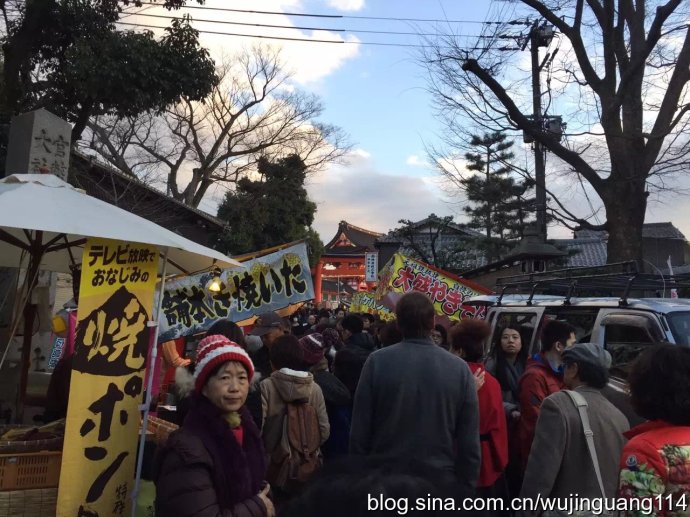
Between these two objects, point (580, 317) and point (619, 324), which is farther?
point (580, 317)

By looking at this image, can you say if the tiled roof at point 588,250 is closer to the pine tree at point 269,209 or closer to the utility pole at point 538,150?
the pine tree at point 269,209

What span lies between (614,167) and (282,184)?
17.5m

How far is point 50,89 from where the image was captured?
1173cm

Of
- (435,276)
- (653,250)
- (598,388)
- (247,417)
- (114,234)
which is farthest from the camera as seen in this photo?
(653,250)

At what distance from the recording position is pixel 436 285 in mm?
10625

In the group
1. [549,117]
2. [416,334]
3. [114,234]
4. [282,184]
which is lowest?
[416,334]

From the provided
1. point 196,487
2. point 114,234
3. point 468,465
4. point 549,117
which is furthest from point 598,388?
point 549,117

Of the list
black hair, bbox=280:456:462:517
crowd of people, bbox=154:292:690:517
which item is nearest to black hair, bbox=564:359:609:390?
crowd of people, bbox=154:292:690:517

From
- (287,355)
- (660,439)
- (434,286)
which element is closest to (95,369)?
(287,355)

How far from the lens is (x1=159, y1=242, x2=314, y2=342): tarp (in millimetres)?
7332

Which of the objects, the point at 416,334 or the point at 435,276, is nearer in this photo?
the point at 416,334

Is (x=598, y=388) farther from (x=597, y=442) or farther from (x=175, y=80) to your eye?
(x=175, y=80)

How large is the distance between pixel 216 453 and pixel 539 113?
1196 cm

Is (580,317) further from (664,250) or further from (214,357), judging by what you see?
(664,250)
